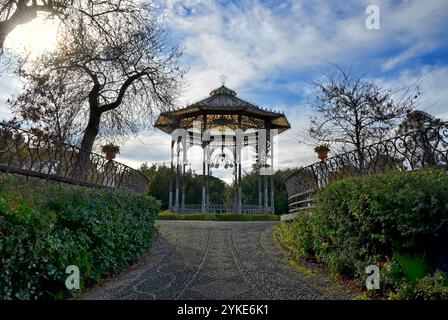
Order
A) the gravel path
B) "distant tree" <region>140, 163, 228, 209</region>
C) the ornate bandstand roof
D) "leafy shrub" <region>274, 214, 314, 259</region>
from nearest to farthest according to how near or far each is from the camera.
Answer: the gravel path < "leafy shrub" <region>274, 214, 314, 259</region> < the ornate bandstand roof < "distant tree" <region>140, 163, 228, 209</region>

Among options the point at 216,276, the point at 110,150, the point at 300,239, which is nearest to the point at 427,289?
the point at 216,276

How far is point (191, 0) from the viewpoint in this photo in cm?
830

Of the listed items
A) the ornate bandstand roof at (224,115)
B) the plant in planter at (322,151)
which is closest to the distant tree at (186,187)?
the ornate bandstand roof at (224,115)

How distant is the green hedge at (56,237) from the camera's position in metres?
3.34

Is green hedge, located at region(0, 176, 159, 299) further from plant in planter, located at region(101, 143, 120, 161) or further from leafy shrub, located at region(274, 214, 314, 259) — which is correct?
plant in planter, located at region(101, 143, 120, 161)

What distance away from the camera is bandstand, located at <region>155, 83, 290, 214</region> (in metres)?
17.8

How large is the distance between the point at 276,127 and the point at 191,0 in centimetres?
1217

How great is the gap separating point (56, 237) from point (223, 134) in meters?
16.4

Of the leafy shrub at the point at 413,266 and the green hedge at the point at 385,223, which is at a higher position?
the green hedge at the point at 385,223

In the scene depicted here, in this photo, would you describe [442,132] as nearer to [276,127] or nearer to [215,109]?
[215,109]

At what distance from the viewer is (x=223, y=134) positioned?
20.0m

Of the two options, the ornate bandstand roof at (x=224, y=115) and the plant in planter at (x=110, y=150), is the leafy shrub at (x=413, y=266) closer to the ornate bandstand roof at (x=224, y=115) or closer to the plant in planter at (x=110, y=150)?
the plant in planter at (x=110, y=150)

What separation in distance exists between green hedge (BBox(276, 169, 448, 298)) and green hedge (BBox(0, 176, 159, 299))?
3.21 m

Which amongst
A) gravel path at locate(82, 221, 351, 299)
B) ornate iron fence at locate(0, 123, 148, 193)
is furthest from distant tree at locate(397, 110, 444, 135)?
ornate iron fence at locate(0, 123, 148, 193)
